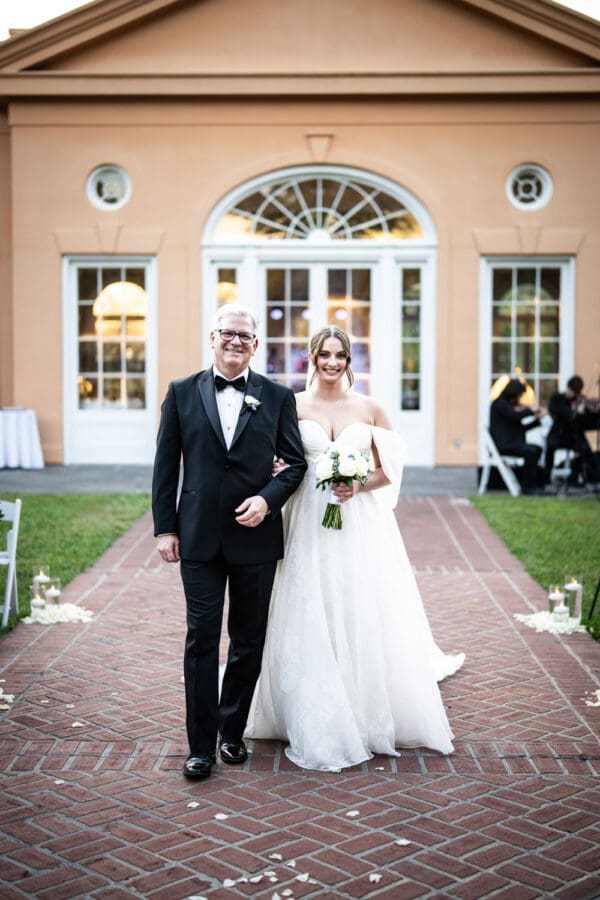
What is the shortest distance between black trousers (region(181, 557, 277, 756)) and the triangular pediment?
1120 cm

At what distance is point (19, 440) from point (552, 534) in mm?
7883

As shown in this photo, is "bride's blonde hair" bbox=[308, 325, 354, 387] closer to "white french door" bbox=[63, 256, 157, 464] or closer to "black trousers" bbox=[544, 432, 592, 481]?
"black trousers" bbox=[544, 432, 592, 481]

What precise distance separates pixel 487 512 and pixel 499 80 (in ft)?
21.8

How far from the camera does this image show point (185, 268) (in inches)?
549

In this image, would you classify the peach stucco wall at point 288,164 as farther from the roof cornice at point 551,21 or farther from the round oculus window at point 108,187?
the roof cornice at point 551,21

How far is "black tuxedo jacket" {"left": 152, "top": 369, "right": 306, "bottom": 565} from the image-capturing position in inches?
154

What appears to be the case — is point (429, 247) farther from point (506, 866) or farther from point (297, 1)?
point (506, 866)

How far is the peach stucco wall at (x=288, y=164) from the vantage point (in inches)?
542

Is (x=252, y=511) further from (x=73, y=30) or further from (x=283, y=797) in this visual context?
(x=73, y=30)

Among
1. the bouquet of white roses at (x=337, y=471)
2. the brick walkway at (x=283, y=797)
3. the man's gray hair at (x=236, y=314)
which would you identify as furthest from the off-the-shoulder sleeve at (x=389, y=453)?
the brick walkway at (x=283, y=797)

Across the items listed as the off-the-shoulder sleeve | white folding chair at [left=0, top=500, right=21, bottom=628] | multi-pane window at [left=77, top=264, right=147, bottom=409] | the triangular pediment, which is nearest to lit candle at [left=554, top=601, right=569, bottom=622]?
the off-the-shoulder sleeve

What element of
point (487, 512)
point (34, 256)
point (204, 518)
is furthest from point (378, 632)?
point (34, 256)

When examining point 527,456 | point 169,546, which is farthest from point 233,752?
point 527,456

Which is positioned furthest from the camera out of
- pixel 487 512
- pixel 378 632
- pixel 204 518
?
pixel 487 512
